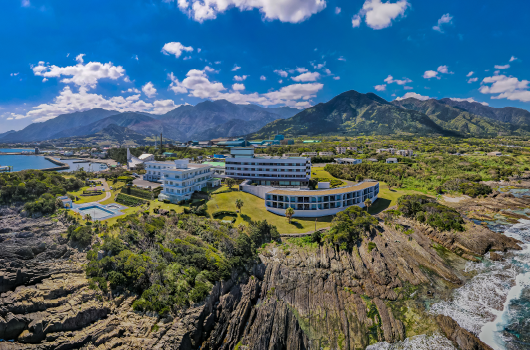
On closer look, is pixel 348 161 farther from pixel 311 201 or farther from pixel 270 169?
pixel 311 201

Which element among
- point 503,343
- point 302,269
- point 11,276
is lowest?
point 503,343

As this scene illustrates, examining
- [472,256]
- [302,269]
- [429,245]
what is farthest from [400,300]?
[472,256]

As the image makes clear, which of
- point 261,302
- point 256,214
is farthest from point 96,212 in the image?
point 261,302

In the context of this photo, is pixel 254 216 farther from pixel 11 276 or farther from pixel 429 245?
pixel 11 276

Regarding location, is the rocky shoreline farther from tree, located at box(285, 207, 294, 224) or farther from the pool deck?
the pool deck

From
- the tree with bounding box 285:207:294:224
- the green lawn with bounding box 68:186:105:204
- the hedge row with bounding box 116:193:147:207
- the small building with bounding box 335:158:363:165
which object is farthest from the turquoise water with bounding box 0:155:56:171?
the small building with bounding box 335:158:363:165
